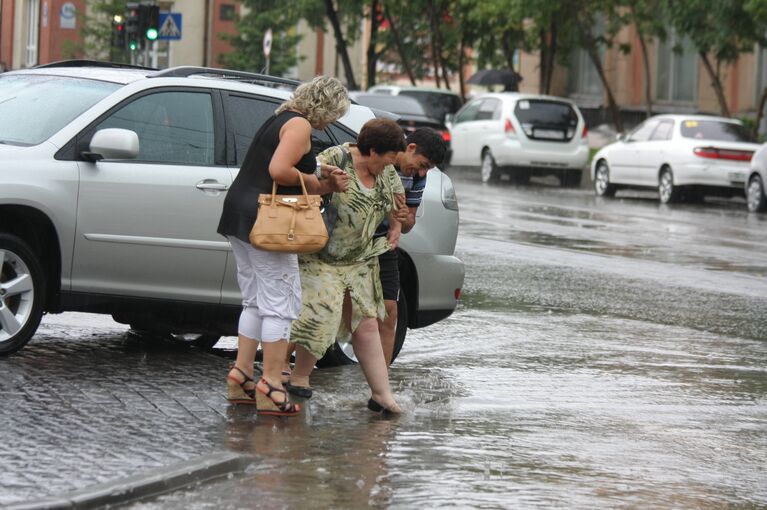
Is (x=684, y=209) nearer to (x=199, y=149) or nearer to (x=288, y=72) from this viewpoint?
(x=199, y=149)

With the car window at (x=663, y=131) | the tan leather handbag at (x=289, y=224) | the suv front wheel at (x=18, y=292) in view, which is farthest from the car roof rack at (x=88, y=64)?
the car window at (x=663, y=131)

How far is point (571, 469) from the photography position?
6.80 metres

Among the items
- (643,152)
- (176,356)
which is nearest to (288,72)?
(643,152)

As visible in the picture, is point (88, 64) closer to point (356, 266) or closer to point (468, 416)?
point (356, 266)

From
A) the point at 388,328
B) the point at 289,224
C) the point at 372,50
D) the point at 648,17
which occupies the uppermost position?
the point at 648,17

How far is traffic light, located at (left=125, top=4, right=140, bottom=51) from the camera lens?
3048cm

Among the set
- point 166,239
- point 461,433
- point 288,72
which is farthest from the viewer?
point 288,72

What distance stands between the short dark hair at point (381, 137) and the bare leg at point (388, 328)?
3.23 ft

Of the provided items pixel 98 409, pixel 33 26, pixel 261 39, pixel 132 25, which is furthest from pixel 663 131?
pixel 33 26

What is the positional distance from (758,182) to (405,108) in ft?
34.1

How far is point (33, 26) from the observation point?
202 feet

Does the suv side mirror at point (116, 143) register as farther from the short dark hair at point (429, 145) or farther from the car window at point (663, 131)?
the car window at point (663, 131)

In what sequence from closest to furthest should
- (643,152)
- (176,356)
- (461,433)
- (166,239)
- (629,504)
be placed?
(629,504)
(461,433)
(166,239)
(176,356)
(643,152)

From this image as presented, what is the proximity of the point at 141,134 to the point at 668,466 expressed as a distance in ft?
11.7
